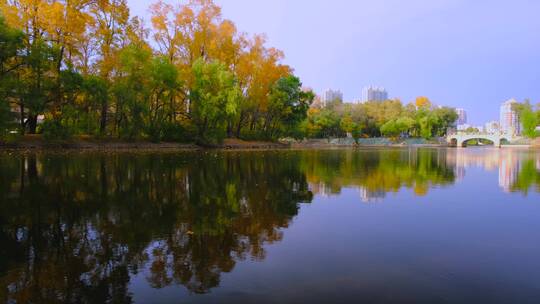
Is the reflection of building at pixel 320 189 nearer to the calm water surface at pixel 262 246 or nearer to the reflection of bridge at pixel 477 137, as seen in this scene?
the calm water surface at pixel 262 246

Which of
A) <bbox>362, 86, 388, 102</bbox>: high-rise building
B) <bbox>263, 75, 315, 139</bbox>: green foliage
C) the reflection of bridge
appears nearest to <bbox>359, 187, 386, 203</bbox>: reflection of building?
<bbox>263, 75, 315, 139</bbox>: green foliage

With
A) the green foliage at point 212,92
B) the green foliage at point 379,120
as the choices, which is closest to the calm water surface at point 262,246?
the green foliage at point 212,92

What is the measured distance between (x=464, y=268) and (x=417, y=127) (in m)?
97.9

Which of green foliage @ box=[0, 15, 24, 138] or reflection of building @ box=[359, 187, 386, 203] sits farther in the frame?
green foliage @ box=[0, 15, 24, 138]

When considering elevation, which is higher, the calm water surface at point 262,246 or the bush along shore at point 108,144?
the bush along shore at point 108,144

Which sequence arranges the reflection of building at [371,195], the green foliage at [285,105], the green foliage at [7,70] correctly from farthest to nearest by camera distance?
the green foliage at [285,105], the green foliage at [7,70], the reflection of building at [371,195]

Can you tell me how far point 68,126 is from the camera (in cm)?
3136

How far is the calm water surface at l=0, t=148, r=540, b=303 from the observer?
400 cm

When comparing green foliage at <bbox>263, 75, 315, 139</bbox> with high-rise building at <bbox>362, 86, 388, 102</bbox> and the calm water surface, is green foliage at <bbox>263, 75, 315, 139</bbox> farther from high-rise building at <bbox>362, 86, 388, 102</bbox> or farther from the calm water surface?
high-rise building at <bbox>362, 86, 388, 102</bbox>

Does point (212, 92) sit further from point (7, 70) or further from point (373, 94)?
point (373, 94)

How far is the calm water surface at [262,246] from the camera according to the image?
13.1 feet

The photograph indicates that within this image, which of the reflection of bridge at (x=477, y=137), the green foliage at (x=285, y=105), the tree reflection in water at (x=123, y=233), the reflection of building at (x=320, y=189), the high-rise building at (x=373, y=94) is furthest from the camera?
the high-rise building at (x=373, y=94)

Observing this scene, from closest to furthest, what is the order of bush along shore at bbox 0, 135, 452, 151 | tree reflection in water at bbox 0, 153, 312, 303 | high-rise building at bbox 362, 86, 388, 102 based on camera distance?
tree reflection in water at bbox 0, 153, 312, 303 → bush along shore at bbox 0, 135, 452, 151 → high-rise building at bbox 362, 86, 388, 102

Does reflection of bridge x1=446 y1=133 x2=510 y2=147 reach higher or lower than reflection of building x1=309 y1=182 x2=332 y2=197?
higher
